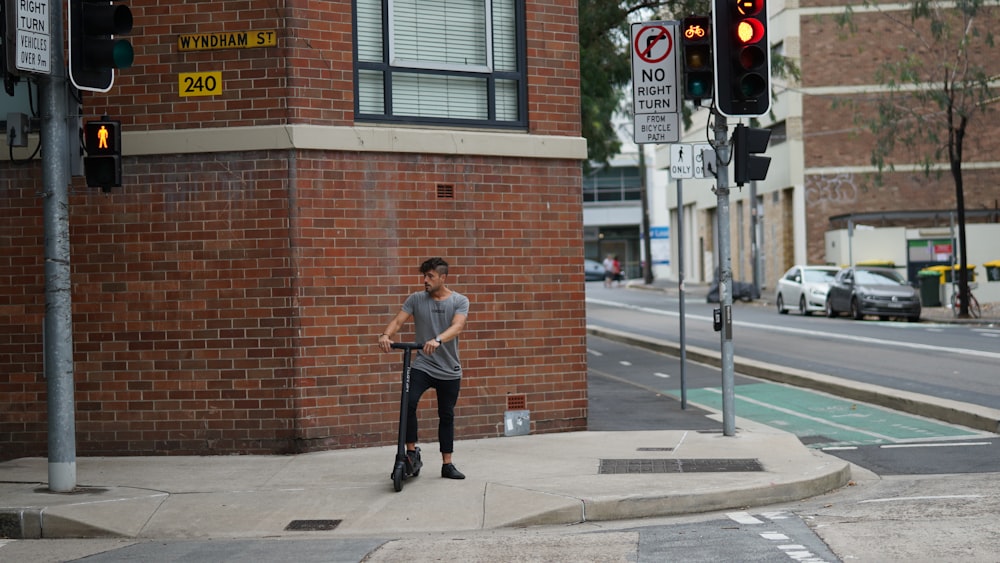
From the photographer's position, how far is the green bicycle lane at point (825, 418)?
1281 cm

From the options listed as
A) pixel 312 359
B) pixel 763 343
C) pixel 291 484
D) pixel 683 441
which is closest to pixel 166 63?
pixel 312 359

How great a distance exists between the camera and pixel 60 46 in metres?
9.75

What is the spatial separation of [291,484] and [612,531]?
283 centimetres

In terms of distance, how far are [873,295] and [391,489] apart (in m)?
26.2

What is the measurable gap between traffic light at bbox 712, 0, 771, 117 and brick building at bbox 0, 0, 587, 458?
261 cm

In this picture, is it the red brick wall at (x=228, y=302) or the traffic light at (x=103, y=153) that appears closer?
the traffic light at (x=103, y=153)

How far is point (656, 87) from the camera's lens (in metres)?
12.9

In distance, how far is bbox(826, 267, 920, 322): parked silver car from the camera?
33.1 meters

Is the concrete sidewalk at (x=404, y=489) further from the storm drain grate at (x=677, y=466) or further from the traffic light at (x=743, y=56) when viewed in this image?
the traffic light at (x=743, y=56)

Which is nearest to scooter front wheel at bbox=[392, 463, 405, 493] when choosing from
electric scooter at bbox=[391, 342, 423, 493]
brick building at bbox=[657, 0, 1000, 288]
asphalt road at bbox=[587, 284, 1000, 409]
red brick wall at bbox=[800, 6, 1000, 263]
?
electric scooter at bbox=[391, 342, 423, 493]

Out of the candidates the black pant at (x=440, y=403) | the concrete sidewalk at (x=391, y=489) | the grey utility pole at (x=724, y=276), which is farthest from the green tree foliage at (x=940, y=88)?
the black pant at (x=440, y=403)

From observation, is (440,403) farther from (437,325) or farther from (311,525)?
(311,525)

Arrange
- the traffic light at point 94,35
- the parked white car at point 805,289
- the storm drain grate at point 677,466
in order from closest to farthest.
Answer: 1. the traffic light at point 94,35
2. the storm drain grate at point 677,466
3. the parked white car at point 805,289

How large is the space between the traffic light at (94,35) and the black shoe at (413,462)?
3.70m
